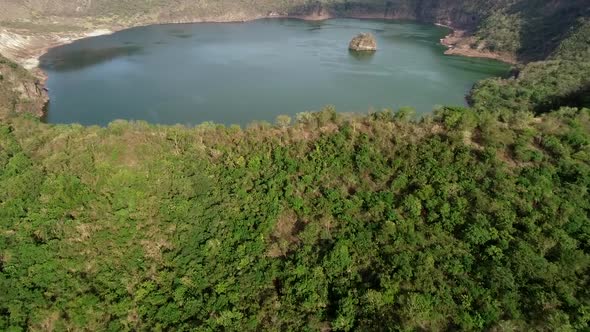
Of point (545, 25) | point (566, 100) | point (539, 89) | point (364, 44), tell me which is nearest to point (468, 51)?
point (545, 25)

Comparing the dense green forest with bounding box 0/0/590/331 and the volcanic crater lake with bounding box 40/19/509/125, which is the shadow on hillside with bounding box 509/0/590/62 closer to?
the volcanic crater lake with bounding box 40/19/509/125

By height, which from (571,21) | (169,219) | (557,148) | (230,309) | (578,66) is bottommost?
(230,309)

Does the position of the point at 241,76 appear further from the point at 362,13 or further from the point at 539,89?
the point at 362,13

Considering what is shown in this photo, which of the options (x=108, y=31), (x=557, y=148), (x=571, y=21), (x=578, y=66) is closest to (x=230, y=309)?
(x=557, y=148)

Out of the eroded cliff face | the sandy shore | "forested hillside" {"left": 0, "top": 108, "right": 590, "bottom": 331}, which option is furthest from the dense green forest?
the sandy shore

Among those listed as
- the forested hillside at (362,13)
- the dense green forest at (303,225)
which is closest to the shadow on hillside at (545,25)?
the forested hillside at (362,13)

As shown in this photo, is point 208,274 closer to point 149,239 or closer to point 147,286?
point 147,286
